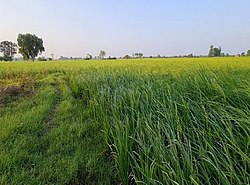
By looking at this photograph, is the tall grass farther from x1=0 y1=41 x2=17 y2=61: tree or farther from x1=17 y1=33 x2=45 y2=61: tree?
x1=0 y1=41 x2=17 y2=61: tree

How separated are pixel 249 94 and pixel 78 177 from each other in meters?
2.19

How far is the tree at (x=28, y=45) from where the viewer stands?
66000 mm

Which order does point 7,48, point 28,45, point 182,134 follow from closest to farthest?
point 182,134 → point 28,45 → point 7,48

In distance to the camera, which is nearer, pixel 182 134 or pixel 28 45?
pixel 182 134

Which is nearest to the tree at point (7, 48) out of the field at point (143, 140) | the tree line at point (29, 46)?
the tree line at point (29, 46)

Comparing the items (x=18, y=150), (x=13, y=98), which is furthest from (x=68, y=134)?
(x=13, y=98)

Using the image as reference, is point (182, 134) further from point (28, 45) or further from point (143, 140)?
point (28, 45)

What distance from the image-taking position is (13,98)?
22.8 ft

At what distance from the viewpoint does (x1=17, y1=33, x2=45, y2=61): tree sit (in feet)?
217

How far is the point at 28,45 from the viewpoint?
66.6 m

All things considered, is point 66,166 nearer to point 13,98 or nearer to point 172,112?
point 172,112

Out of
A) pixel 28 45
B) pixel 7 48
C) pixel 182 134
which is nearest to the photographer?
pixel 182 134

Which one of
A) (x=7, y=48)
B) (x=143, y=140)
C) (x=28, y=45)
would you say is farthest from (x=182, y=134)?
(x=7, y=48)

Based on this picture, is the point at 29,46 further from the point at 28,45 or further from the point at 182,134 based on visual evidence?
the point at 182,134
